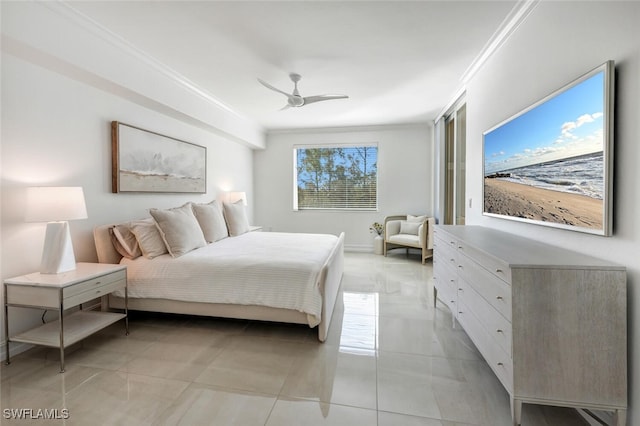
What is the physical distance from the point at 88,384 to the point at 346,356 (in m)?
1.72

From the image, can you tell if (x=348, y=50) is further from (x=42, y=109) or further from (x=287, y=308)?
(x=42, y=109)

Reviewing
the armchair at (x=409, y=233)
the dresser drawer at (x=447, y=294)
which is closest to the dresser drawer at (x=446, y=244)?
the dresser drawer at (x=447, y=294)

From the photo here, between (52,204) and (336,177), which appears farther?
(336,177)

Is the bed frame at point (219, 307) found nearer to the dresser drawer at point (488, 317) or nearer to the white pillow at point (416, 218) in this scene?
the dresser drawer at point (488, 317)

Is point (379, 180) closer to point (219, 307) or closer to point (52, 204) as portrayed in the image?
point (219, 307)

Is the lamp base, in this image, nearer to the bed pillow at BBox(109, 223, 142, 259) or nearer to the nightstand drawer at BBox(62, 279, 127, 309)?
the nightstand drawer at BBox(62, 279, 127, 309)

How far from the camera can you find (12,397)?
1738 millimetres

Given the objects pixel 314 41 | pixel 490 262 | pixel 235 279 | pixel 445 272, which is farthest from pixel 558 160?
pixel 235 279

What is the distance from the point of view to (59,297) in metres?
1.96

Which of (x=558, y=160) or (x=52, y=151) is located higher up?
(x=52, y=151)

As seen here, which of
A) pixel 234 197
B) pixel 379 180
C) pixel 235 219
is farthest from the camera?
pixel 379 180

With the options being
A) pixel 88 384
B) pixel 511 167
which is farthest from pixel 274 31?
pixel 88 384

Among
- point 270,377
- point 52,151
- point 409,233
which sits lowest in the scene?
point 270,377

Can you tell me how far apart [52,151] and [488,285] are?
3.41 meters
